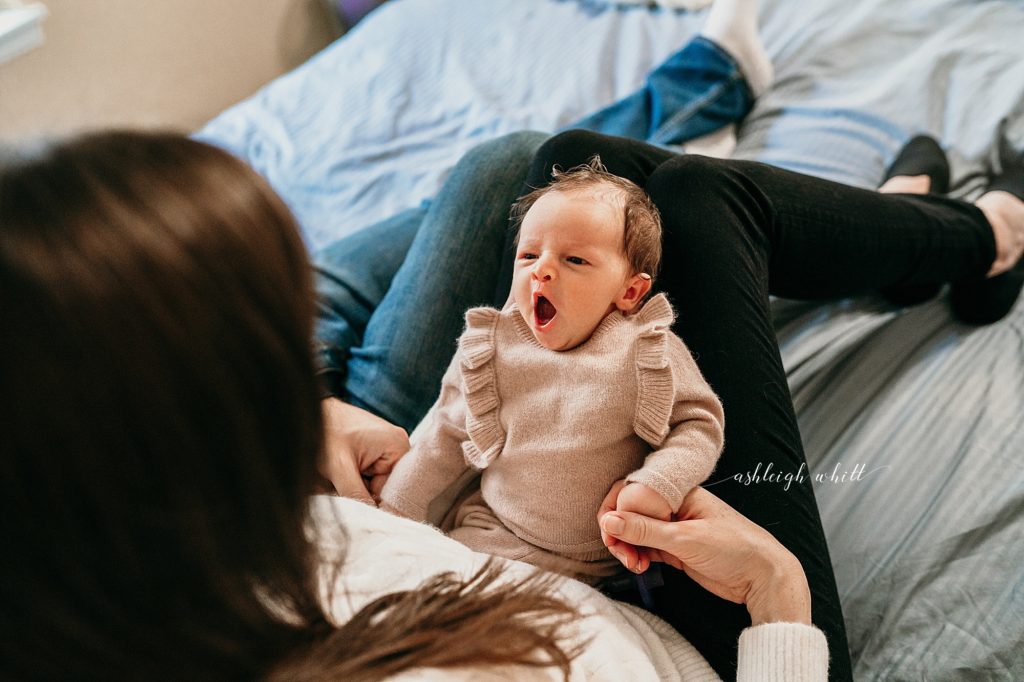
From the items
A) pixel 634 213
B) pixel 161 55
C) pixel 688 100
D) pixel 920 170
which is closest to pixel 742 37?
pixel 688 100

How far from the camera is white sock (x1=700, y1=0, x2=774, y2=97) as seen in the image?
1.49 meters

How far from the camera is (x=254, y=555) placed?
16.8 inches

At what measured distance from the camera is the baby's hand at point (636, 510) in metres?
0.72

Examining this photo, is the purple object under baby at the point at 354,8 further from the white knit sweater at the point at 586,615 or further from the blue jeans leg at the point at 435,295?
the white knit sweater at the point at 586,615

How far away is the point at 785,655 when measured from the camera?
25.4 inches

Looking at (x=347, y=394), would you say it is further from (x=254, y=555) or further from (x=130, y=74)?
(x=130, y=74)

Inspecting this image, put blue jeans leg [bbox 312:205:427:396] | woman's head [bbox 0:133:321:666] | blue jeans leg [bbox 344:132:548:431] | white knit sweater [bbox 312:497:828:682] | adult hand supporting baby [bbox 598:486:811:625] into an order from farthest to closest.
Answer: blue jeans leg [bbox 312:205:427:396]
blue jeans leg [bbox 344:132:548:431]
adult hand supporting baby [bbox 598:486:811:625]
white knit sweater [bbox 312:497:828:682]
woman's head [bbox 0:133:321:666]

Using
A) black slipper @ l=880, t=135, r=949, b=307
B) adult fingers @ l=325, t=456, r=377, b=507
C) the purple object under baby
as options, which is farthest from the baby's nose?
the purple object under baby

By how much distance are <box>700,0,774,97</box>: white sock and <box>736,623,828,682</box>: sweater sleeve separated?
1.20 m

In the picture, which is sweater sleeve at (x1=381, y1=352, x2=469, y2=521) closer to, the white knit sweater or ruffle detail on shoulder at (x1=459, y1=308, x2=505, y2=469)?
ruffle detail on shoulder at (x1=459, y1=308, x2=505, y2=469)

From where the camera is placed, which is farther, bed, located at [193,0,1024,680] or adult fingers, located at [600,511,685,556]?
bed, located at [193,0,1024,680]

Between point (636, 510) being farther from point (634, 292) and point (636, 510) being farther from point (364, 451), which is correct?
point (364, 451)

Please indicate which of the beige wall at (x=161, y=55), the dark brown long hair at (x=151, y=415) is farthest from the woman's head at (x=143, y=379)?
the beige wall at (x=161, y=55)

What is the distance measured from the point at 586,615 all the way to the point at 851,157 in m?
1.21
